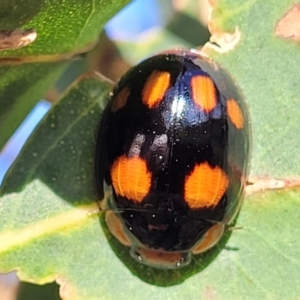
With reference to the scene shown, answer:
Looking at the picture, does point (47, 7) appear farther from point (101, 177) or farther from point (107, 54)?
point (107, 54)

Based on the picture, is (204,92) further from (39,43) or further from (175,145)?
(39,43)

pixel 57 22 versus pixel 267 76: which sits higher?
pixel 57 22

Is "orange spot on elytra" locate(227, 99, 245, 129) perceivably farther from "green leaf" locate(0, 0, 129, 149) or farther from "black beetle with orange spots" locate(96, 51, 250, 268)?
"green leaf" locate(0, 0, 129, 149)

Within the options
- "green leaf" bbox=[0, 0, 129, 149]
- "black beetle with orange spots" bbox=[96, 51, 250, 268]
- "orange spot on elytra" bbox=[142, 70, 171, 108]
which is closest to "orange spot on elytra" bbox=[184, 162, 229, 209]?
"black beetle with orange spots" bbox=[96, 51, 250, 268]

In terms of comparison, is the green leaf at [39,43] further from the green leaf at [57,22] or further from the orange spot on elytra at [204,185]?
Result: the orange spot on elytra at [204,185]

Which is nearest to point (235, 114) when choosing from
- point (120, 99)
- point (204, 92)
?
point (204, 92)

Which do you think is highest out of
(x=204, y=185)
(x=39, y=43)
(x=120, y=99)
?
(x=39, y=43)

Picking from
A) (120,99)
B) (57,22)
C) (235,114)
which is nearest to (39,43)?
(57,22)

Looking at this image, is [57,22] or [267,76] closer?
[57,22]
